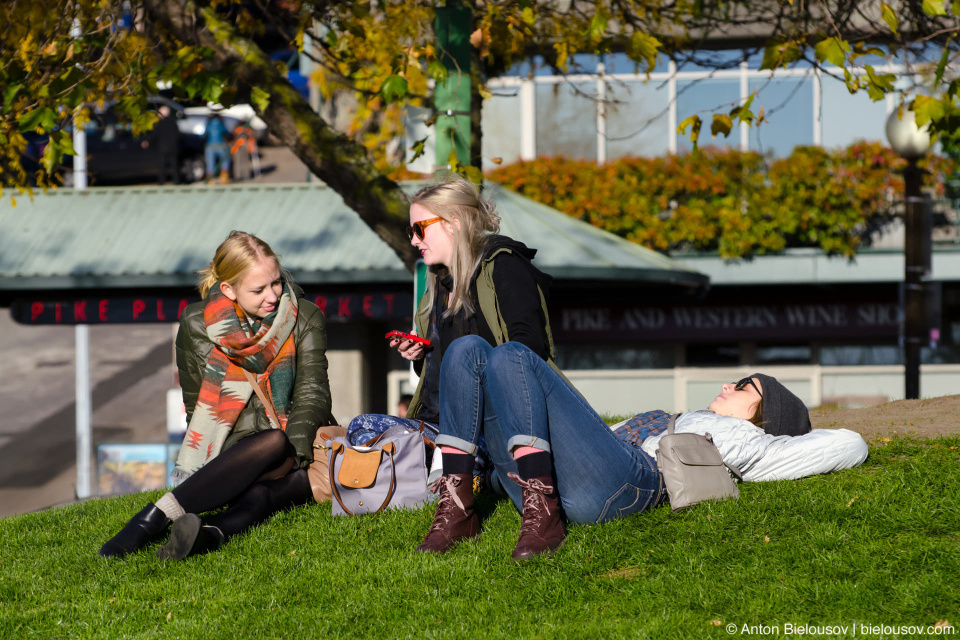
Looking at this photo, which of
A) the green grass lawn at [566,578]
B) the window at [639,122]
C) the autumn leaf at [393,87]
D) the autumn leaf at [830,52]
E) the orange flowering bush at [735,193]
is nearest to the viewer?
the green grass lawn at [566,578]

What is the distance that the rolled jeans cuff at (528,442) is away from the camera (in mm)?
3793

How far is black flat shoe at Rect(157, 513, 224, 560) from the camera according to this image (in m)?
4.09

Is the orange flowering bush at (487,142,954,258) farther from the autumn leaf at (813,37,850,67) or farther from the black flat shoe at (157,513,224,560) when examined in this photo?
the black flat shoe at (157,513,224,560)

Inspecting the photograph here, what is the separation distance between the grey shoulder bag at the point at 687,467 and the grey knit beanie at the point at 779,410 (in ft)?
1.48

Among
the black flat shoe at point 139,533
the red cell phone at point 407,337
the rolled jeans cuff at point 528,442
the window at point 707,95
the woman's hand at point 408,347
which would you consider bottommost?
the black flat shoe at point 139,533

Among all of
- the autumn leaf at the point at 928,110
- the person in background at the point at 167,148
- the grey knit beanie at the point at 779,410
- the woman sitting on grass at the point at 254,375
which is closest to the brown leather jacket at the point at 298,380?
the woman sitting on grass at the point at 254,375

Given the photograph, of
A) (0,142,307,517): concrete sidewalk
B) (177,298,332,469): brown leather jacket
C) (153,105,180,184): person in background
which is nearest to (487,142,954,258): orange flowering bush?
(0,142,307,517): concrete sidewalk

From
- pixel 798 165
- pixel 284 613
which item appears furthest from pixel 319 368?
pixel 798 165

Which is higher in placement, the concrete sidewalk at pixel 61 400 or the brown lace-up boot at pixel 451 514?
the brown lace-up boot at pixel 451 514

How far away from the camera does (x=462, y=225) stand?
13.9 ft

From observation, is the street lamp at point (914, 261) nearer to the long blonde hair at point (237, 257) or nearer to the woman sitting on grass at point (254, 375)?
the woman sitting on grass at point (254, 375)

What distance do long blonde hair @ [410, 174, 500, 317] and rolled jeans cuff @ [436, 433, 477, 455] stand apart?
1.86ft

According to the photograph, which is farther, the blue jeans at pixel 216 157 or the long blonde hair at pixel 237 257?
the blue jeans at pixel 216 157

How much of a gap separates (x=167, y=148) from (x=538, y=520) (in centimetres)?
1886
